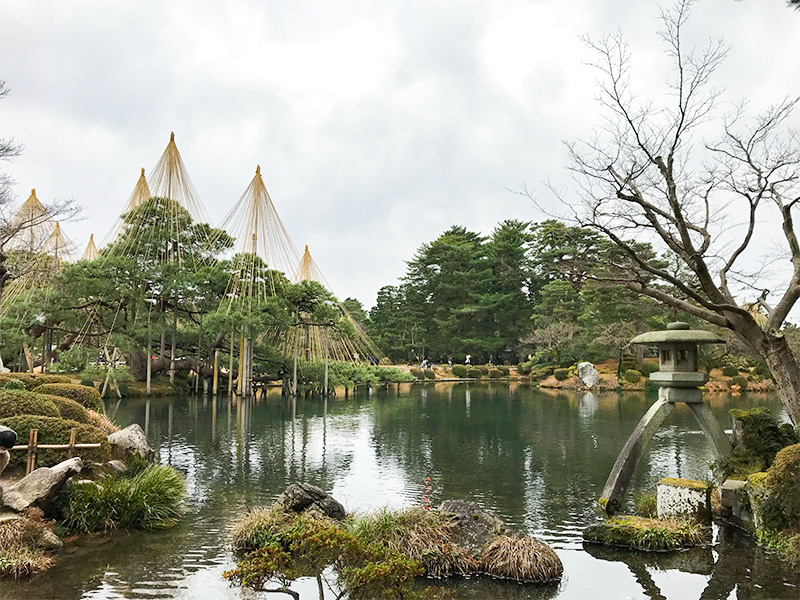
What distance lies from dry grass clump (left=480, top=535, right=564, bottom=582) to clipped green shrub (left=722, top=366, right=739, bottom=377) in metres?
31.5

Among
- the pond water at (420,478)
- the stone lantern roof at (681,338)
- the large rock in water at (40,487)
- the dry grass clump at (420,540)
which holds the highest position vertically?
the stone lantern roof at (681,338)

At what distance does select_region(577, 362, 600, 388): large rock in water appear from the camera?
34.5 metres

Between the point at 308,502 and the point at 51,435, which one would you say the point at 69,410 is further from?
the point at 308,502

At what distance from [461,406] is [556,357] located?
17.2 meters

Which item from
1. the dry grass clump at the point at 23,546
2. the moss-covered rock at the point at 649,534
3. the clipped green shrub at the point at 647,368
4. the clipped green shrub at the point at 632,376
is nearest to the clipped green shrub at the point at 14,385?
the dry grass clump at the point at 23,546

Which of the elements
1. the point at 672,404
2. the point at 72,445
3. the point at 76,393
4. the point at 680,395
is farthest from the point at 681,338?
the point at 76,393

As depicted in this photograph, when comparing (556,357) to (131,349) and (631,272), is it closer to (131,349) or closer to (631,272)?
(131,349)

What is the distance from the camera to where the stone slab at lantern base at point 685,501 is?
22.9 feet

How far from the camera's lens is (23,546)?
5.89m

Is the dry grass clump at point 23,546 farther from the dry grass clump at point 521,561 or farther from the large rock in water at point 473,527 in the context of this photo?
the dry grass clump at point 521,561

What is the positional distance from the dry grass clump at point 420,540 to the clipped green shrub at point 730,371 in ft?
105

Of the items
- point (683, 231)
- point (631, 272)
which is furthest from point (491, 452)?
point (683, 231)

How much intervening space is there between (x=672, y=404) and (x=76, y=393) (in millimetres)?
10245

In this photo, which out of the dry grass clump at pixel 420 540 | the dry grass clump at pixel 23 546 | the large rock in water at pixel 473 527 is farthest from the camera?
the large rock in water at pixel 473 527
